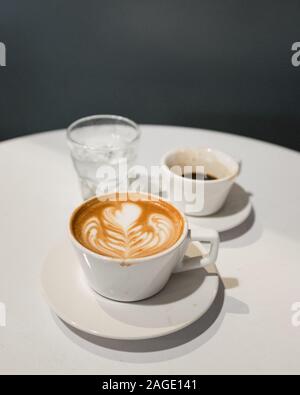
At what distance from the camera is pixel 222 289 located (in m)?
0.66

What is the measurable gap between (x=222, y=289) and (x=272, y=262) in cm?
11

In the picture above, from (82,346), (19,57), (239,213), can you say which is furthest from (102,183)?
(19,57)

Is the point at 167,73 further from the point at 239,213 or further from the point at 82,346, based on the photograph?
the point at 82,346

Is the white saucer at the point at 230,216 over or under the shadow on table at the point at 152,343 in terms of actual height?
over

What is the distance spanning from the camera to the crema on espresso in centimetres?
60

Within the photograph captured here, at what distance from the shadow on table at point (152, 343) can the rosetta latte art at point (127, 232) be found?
0.11 metres

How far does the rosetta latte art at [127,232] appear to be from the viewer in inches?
23.7
